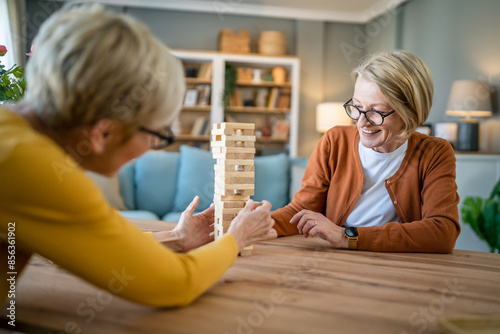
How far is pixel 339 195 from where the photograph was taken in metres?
1.65

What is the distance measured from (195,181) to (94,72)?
3.03 m

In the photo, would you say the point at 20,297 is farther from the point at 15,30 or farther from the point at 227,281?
the point at 15,30

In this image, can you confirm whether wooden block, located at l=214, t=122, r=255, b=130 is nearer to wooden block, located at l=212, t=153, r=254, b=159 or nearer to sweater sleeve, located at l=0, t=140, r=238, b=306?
wooden block, located at l=212, t=153, r=254, b=159

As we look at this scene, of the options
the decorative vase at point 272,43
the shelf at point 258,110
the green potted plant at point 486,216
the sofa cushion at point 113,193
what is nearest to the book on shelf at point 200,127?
the shelf at point 258,110

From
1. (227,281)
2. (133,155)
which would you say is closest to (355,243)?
(227,281)

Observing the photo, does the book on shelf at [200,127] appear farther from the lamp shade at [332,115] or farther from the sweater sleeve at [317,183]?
the sweater sleeve at [317,183]

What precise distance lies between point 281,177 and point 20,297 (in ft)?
10.1

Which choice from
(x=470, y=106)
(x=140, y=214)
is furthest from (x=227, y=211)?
(x=470, y=106)

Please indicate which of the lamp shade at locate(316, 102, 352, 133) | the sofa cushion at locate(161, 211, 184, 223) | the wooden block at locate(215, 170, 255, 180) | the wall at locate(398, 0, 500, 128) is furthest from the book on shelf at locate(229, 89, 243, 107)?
the wooden block at locate(215, 170, 255, 180)

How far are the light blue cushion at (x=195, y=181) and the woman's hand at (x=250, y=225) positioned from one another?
2.58 m

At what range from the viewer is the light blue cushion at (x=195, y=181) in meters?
3.68

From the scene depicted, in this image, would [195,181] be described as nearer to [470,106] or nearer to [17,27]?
[470,106]

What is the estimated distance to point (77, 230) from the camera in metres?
0.68

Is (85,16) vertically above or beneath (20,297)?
above
